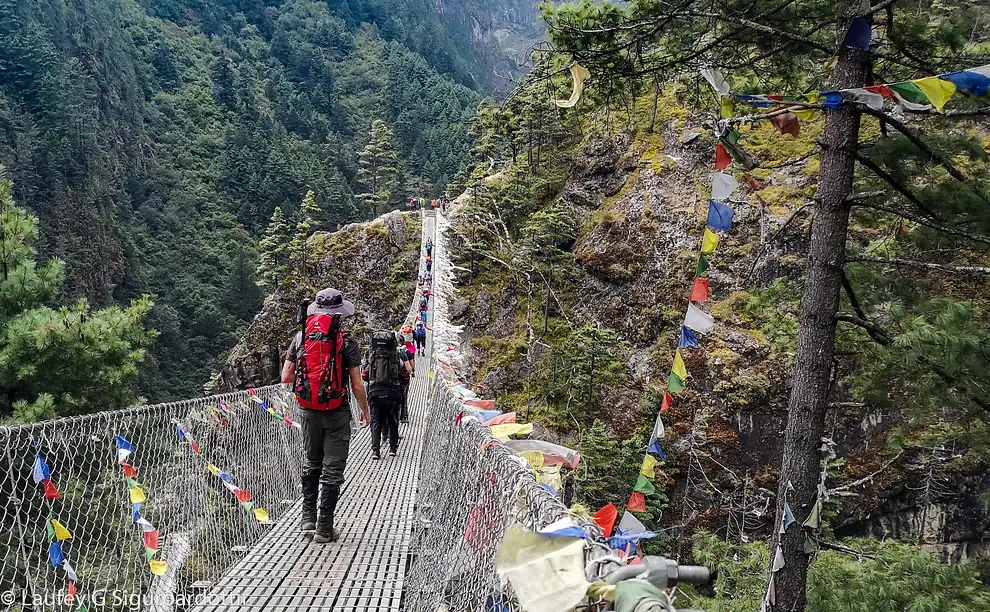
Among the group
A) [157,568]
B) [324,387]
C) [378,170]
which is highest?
[378,170]

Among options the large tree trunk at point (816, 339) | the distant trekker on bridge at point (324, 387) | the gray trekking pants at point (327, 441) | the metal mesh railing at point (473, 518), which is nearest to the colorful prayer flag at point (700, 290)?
the large tree trunk at point (816, 339)

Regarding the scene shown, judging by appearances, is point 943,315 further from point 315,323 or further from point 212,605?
point 212,605

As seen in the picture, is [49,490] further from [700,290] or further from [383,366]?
[700,290]

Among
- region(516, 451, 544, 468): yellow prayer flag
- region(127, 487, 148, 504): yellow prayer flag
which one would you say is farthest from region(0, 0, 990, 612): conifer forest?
region(127, 487, 148, 504): yellow prayer flag

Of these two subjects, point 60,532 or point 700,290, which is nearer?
point 60,532

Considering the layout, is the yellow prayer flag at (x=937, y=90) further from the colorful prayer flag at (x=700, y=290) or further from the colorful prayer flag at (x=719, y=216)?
the colorful prayer flag at (x=700, y=290)

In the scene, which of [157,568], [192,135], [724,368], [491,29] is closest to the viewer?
[157,568]

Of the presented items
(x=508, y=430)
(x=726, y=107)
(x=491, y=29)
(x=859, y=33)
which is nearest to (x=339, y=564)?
(x=508, y=430)

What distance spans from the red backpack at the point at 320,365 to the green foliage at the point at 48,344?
5.20 m

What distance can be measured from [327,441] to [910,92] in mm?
3039

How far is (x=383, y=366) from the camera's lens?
4.88 meters

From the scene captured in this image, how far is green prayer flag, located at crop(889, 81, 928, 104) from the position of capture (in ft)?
7.20

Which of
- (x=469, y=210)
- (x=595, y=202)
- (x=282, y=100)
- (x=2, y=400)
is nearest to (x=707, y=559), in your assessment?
(x=2, y=400)

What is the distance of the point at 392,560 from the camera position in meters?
2.89
